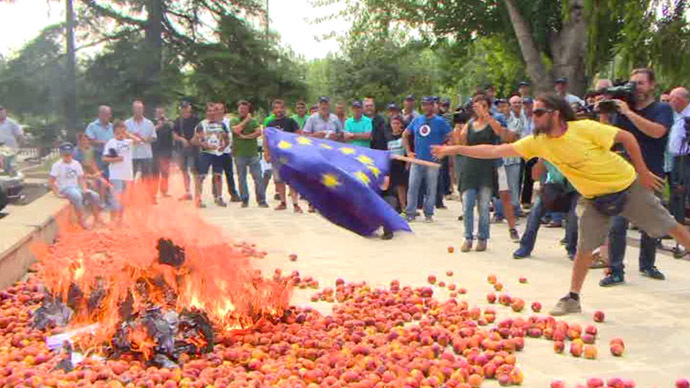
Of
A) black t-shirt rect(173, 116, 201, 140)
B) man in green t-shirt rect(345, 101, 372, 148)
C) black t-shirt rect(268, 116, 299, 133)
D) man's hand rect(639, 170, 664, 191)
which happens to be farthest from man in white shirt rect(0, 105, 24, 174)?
man's hand rect(639, 170, 664, 191)

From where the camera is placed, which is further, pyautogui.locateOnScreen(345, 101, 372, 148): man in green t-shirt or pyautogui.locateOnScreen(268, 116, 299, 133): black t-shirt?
pyautogui.locateOnScreen(268, 116, 299, 133): black t-shirt

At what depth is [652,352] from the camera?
195 inches

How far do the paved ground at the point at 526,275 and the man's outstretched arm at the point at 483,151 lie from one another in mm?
1250

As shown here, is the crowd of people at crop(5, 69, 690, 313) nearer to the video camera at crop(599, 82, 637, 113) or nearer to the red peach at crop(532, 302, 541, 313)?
A: the video camera at crop(599, 82, 637, 113)

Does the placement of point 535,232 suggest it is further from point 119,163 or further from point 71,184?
point 119,163

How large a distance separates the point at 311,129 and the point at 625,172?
24.8 ft

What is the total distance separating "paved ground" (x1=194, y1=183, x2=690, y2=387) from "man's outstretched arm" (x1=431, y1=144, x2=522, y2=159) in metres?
1.25

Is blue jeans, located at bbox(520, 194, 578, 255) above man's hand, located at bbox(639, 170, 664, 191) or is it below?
below

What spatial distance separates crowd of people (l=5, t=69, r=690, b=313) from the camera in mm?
6039

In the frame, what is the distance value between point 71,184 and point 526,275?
6.40 m

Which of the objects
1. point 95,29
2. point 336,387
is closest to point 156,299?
point 336,387

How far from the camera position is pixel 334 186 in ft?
21.6

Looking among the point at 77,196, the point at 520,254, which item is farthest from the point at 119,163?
the point at 520,254

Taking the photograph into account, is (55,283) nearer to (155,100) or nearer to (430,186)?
(430,186)
